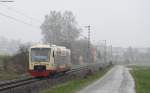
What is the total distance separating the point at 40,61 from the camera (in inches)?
1657

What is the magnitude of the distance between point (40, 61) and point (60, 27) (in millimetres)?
80175

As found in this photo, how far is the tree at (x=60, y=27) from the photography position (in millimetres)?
115969

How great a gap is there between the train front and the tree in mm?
69961

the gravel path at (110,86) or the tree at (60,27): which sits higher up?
the tree at (60,27)

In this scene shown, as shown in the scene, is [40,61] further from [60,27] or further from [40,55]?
[60,27]

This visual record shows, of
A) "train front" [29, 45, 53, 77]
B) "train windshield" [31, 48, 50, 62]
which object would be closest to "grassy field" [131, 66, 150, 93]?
"train front" [29, 45, 53, 77]

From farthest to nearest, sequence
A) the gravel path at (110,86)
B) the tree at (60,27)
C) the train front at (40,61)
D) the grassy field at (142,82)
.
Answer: the tree at (60,27) < the train front at (40,61) < the grassy field at (142,82) < the gravel path at (110,86)

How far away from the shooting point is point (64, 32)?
11988 centimetres

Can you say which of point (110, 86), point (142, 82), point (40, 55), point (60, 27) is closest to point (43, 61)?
point (40, 55)

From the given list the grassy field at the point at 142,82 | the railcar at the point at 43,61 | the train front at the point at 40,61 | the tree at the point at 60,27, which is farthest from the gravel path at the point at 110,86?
the tree at the point at 60,27

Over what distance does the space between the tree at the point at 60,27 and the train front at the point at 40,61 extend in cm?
6996

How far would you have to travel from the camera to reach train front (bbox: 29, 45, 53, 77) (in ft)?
137

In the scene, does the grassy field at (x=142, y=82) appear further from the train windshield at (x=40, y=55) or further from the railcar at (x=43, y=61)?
the train windshield at (x=40, y=55)

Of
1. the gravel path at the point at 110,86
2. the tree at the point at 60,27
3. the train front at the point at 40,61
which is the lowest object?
the gravel path at the point at 110,86
